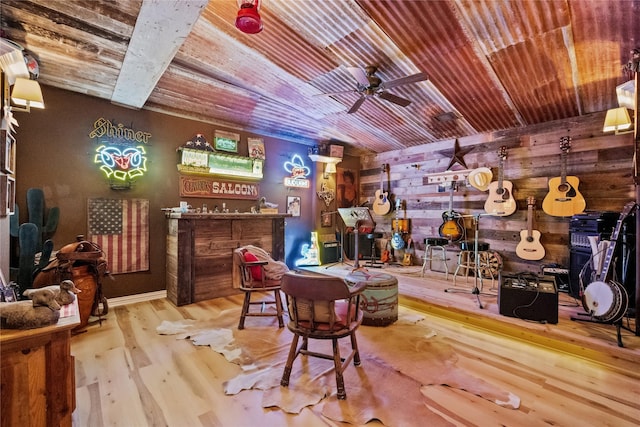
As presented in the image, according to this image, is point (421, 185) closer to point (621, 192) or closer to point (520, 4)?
point (621, 192)

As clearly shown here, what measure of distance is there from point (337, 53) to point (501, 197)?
11.7 feet

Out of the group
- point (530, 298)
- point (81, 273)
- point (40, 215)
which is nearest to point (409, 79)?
point (530, 298)

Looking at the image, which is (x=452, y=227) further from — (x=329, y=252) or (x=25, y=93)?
(x=25, y=93)

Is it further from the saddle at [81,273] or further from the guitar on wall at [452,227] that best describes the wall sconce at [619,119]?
the saddle at [81,273]

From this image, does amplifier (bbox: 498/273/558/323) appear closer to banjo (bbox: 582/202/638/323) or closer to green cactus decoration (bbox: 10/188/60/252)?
banjo (bbox: 582/202/638/323)

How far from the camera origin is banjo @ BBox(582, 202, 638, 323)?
263 centimetres

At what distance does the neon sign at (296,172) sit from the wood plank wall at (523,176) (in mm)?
2011

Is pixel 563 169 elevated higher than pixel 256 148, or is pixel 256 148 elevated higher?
pixel 256 148

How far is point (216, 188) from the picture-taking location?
4.91m

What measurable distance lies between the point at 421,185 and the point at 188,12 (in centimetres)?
495

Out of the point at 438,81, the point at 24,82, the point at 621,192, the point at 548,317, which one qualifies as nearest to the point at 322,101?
the point at 438,81

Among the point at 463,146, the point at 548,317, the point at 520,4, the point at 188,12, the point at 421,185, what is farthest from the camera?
the point at 421,185

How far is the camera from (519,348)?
2.82 m

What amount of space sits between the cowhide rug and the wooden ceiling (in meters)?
2.94
